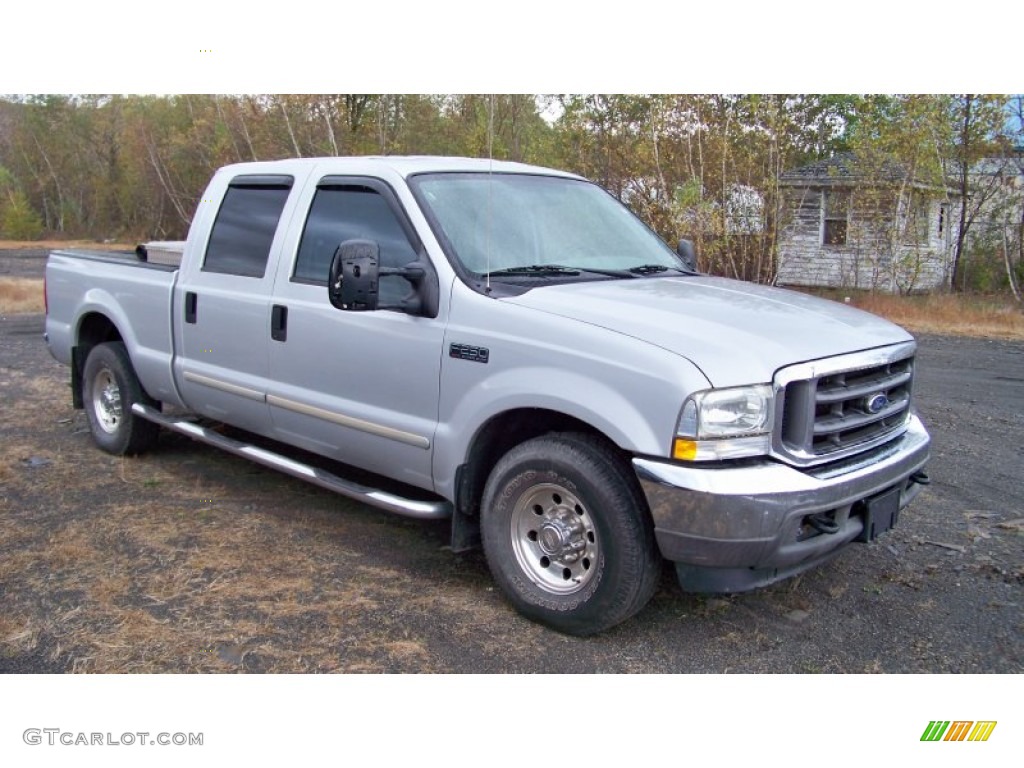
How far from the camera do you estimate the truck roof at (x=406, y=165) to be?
14.3ft

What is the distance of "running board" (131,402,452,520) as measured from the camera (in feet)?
13.0

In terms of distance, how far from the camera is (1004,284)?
1916cm

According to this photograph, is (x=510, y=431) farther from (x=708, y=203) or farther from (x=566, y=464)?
(x=708, y=203)

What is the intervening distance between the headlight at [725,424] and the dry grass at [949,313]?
11527 mm

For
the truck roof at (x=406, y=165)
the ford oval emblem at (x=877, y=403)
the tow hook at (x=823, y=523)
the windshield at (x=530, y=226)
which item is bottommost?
the tow hook at (x=823, y=523)

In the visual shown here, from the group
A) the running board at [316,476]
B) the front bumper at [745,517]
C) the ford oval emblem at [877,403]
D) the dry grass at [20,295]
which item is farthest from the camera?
the dry grass at [20,295]

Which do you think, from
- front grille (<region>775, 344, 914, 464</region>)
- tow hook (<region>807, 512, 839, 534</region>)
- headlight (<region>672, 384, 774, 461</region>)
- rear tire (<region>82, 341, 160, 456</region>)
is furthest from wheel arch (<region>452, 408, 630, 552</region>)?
rear tire (<region>82, 341, 160, 456</region>)

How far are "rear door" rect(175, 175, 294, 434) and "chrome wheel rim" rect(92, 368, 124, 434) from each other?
103 centimetres

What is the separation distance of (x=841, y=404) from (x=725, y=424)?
633 millimetres

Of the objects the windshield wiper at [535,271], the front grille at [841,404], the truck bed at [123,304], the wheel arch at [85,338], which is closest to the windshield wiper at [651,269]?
the windshield wiper at [535,271]

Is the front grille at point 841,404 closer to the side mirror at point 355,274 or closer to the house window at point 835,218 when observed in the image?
the side mirror at point 355,274

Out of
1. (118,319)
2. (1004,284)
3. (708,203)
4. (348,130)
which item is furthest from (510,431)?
(1004,284)

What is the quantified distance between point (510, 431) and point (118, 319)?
11.2 feet

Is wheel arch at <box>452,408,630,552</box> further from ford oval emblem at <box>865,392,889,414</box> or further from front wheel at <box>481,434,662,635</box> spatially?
ford oval emblem at <box>865,392,889,414</box>
